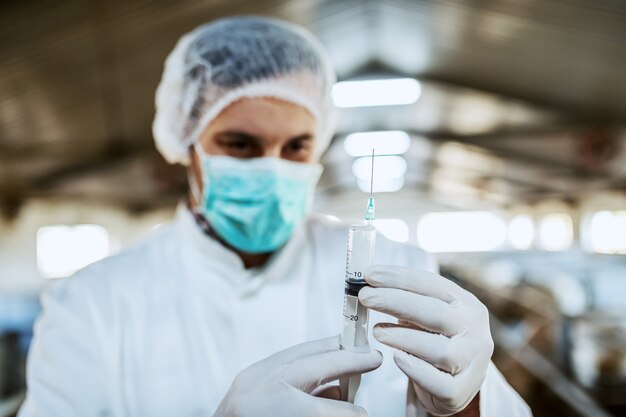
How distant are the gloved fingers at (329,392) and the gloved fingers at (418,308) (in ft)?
0.44

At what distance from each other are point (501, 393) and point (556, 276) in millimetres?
3487

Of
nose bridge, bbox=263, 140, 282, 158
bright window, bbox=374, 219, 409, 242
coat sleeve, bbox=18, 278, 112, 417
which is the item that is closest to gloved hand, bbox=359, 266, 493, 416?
bright window, bbox=374, 219, 409, 242

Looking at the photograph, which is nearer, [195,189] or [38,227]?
[195,189]

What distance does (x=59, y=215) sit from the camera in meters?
1.45

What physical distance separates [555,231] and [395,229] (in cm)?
299

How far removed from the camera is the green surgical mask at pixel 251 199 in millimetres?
795

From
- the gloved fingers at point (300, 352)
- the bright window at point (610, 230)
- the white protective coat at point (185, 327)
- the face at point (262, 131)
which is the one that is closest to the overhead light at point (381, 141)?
the face at point (262, 131)

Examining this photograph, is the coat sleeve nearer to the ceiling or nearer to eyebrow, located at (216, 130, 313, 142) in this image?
eyebrow, located at (216, 130, 313, 142)

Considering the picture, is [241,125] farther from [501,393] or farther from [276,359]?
[501,393]

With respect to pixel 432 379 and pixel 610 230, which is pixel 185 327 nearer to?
pixel 432 379

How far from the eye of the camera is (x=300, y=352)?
558 mm

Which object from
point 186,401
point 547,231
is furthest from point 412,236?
point 547,231

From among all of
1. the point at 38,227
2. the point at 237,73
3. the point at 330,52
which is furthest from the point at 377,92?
the point at 38,227

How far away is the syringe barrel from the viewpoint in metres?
0.53
